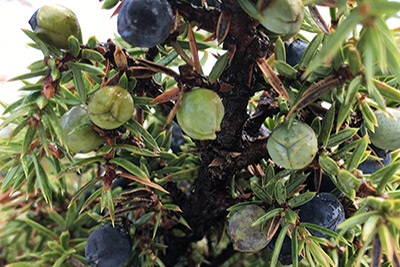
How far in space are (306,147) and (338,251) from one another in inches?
15.0

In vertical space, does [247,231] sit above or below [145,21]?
below

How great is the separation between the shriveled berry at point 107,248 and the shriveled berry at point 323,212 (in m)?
0.34

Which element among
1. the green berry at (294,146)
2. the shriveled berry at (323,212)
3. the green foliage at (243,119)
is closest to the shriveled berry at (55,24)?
the green foliage at (243,119)

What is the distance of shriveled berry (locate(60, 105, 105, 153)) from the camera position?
525mm

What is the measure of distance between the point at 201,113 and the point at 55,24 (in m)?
0.22

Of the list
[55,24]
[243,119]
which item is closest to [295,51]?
[243,119]

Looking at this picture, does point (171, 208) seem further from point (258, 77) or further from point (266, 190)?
point (258, 77)

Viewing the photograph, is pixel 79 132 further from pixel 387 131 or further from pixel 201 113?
pixel 387 131


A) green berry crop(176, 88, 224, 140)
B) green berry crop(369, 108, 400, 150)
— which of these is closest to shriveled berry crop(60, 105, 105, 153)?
green berry crop(176, 88, 224, 140)

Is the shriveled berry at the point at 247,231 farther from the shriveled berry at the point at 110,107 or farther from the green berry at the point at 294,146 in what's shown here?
the shriveled berry at the point at 110,107

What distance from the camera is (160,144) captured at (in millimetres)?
800

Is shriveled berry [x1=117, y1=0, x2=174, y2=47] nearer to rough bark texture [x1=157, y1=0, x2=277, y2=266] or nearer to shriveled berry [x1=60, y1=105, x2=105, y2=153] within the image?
rough bark texture [x1=157, y1=0, x2=277, y2=266]

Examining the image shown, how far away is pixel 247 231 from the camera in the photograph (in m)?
0.57

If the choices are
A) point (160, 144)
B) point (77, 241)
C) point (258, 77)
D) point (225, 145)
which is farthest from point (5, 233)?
point (258, 77)
